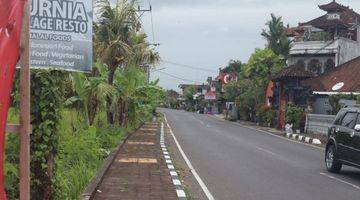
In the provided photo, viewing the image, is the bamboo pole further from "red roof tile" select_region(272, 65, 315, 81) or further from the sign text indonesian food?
"red roof tile" select_region(272, 65, 315, 81)

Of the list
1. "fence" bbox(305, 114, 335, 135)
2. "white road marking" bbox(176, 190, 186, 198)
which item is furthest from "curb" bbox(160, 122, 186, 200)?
"fence" bbox(305, 114, 335, 135)

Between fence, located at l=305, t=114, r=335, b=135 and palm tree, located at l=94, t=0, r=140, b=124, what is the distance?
14.8 meters

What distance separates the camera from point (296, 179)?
13.6 meters

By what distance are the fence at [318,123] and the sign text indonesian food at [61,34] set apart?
89.0ft

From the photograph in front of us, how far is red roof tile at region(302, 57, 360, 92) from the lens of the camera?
4194cm

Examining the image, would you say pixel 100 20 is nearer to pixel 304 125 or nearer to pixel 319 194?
pixel 319 194

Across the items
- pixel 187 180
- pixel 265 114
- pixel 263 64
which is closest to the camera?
pixel 187 180

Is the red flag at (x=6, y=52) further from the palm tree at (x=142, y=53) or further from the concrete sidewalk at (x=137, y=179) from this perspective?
the palm tree at (x=142, y=53)

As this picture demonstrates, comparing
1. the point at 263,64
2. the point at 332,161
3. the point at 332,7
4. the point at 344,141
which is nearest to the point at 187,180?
the point at 344,141

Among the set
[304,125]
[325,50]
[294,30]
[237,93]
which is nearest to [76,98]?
[304,125]

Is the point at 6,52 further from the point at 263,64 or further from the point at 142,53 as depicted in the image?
the point at 263,64

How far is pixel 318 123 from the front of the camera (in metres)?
35.7

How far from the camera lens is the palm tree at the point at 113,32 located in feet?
71.5

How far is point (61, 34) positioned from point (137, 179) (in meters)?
6.53
